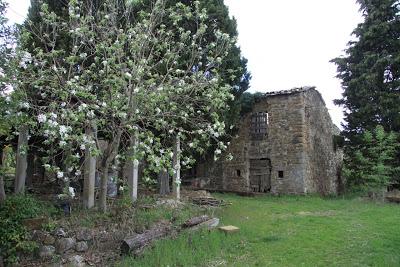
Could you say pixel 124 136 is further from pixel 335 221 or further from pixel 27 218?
pixel 335 221

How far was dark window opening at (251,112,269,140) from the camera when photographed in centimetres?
1798

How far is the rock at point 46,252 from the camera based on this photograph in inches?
296

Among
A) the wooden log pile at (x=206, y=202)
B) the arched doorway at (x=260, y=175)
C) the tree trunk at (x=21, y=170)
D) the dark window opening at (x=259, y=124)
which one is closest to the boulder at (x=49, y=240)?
the tree trunk at (x=21, y=170)

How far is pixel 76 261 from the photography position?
24.3 ft

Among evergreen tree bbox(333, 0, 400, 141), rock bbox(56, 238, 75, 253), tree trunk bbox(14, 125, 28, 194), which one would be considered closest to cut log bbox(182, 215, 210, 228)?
rock bbox(56, 238, 75, 253)

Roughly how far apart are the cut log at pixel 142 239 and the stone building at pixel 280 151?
31.4 feet

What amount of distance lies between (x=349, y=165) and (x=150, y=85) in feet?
42.3

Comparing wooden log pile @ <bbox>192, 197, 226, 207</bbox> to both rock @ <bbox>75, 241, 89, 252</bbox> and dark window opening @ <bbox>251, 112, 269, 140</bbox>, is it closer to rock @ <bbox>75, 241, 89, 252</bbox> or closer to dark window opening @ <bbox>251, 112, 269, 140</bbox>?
rock @ <bbox>75, 241, 89, 252</bbox>

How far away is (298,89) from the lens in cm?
1712

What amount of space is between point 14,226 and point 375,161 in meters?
13.8

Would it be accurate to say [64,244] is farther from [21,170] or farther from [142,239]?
[21,170]

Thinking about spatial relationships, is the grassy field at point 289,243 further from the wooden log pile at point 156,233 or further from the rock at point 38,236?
the rock at point 38,236

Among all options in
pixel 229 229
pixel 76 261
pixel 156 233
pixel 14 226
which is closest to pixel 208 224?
pixel 229 229

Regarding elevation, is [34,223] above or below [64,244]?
above
